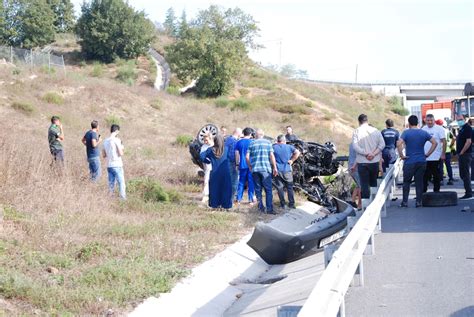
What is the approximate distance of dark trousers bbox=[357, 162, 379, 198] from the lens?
1430cm

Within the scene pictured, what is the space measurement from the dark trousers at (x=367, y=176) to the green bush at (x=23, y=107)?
61.8ft

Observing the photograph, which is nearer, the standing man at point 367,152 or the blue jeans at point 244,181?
the standing man at point 367,152

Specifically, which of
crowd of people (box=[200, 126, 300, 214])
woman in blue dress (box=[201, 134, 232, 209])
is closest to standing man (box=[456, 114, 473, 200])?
crowd of people (box=[200, 126, 300, 214])

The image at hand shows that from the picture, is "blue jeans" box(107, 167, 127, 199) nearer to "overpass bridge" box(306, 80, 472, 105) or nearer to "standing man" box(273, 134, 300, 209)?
"standing man" box(273, 134, 300, 209)

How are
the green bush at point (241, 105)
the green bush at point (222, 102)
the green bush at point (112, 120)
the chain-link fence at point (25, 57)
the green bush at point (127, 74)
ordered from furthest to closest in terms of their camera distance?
the green bush at point (127, 74) → the green bush at point (241, 105) → the green bush at point (222, 102) → the chain-link fence at point (25, 57) → the green bush at point (112, 120)

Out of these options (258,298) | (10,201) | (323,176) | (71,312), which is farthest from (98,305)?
(323,176)

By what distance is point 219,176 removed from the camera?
47.9 ft

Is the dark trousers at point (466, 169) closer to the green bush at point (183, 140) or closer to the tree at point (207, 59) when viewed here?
the green bush at point (183, 140)

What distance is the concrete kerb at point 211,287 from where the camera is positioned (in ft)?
26.5

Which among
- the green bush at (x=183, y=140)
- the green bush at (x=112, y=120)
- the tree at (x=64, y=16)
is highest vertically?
the tree at (x=64, y=16)

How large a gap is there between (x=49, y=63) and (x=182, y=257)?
3348cm

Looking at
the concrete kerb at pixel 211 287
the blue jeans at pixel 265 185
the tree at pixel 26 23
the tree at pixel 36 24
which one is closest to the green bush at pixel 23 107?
the blue jeans at pixel 265 185

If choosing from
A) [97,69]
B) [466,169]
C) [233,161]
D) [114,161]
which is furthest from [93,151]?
[97,69]

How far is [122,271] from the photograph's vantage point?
8.60m
